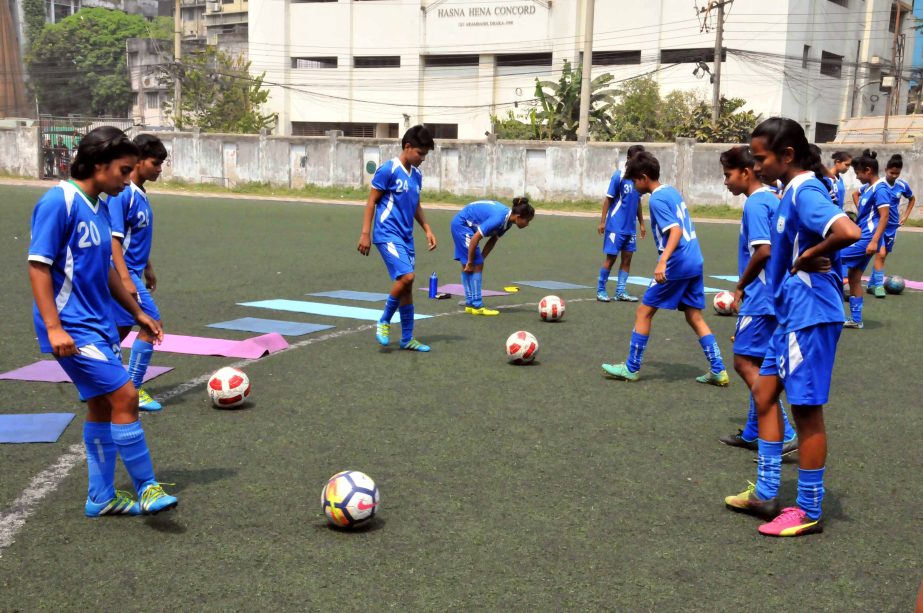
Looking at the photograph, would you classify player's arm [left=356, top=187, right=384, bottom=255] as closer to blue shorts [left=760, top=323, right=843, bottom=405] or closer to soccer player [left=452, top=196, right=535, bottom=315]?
soccer player [left=452, top=196, right=535, bottom=315]

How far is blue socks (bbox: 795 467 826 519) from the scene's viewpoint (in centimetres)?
420

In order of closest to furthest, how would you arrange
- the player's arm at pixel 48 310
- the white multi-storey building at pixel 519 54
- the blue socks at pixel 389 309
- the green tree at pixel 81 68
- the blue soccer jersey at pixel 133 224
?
the player's arm at pixel 48 310, the blue soccer jersey at pixel 133 224, the blue socks at pixel 389 309, the white multi-storey building at pixel 519 54, the green tree at pixel 81 68

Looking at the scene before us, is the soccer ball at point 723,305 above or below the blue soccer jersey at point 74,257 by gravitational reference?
below

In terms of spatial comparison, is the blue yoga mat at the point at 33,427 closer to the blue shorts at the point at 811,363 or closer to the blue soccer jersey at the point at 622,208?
the blue shorts at the point at 811,363

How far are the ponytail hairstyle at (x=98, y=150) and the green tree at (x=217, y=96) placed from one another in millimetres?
52518

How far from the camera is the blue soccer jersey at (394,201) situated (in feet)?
27.3

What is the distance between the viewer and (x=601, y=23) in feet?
165

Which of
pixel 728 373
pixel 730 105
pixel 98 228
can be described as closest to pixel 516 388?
pixel 728 373

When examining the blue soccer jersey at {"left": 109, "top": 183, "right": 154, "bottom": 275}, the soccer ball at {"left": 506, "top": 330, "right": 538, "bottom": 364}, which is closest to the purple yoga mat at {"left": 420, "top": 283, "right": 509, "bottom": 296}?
the soccer ball at {"left": 506, "top": 330, "right": 538, "bottom": 364}

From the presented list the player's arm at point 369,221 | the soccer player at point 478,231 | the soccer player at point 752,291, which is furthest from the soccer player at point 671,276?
the soccer player at point 478,231

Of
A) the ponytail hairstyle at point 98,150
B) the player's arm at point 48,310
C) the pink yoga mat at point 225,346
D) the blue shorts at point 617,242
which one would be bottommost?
the pink yoga mat at point 225,346

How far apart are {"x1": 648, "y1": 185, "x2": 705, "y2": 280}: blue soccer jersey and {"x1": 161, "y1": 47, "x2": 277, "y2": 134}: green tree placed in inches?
1984

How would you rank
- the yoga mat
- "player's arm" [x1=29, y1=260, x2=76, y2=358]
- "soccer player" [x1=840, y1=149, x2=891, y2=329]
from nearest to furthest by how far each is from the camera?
"player's arm" [x1=29, y1=260, x2=76, y2=358] < "soccer player" [x1=840, y1=149, x2=891, y2=329] < the yoga mat

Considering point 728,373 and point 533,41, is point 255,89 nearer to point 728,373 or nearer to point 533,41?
point 533,41
